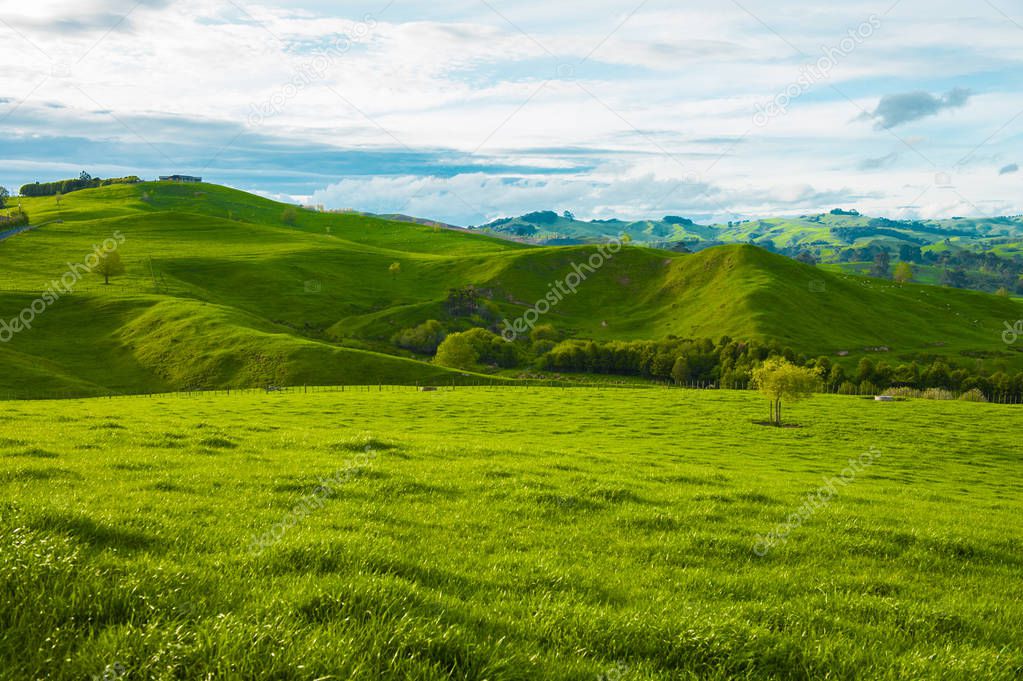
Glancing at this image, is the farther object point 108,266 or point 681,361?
point 108,266

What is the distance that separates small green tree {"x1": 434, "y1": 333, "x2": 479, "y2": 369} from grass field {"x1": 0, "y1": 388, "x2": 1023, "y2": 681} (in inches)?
4735

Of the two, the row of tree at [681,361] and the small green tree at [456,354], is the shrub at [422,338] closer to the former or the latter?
the row of tree at [681,361]

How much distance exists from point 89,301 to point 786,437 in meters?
165

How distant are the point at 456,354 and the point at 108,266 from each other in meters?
113

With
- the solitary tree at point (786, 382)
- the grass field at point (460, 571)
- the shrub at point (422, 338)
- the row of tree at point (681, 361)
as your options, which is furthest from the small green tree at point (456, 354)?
the grass field at point (460, 571)

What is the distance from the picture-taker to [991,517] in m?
19.0

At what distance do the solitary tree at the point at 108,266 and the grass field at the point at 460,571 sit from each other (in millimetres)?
184154

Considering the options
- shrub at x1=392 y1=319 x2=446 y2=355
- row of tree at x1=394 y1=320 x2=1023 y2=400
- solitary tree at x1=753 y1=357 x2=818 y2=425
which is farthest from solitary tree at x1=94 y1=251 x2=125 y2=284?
solitary tree at x1=753 y1=357 x2=818 y2=425

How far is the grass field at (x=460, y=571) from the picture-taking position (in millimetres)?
5613

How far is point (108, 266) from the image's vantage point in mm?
171500

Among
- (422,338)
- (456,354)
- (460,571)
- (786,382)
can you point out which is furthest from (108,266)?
(460,571)

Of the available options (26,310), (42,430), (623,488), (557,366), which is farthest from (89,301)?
(623,488)

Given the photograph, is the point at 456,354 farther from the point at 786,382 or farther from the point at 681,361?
the point at 786,382

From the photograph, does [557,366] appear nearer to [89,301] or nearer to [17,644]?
[89,301]
